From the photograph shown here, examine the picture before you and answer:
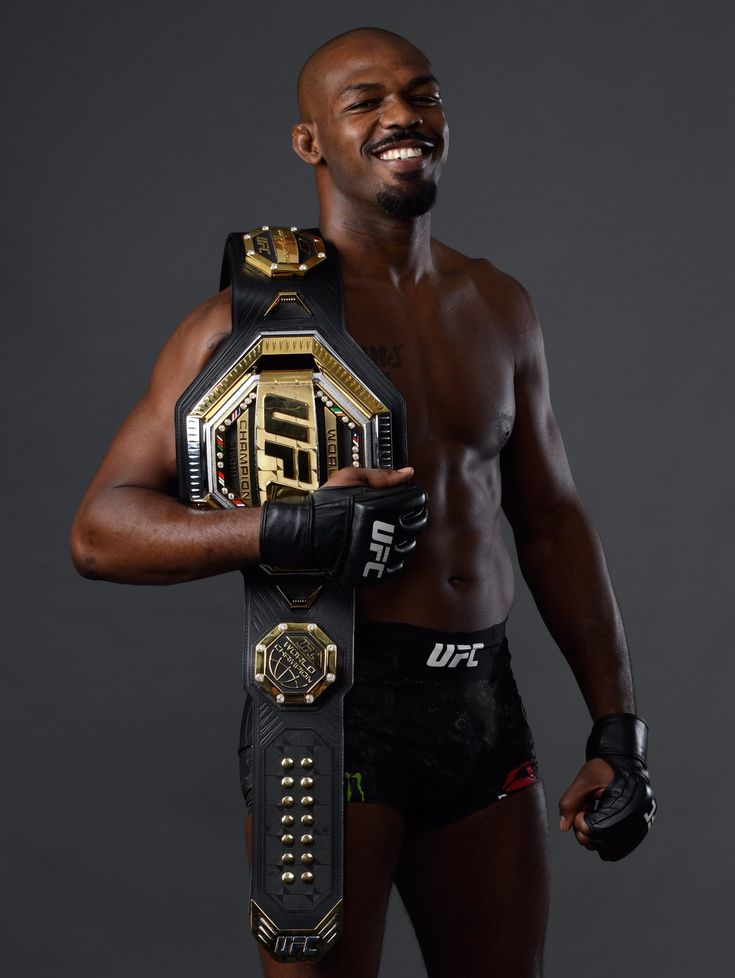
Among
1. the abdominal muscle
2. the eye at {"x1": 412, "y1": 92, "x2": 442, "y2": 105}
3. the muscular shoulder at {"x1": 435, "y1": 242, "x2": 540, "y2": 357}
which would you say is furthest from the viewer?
the muscular shoulder at {"x1": 435, "y1": 242, "x2": 540, "y2": 357}

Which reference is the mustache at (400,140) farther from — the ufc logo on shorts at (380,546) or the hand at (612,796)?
the hand at (612,796)

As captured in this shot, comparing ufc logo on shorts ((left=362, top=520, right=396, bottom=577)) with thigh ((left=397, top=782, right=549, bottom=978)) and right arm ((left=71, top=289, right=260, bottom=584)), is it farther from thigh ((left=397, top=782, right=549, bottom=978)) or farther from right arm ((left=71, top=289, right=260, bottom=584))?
thigh ((left=397, top=782, right=549, bottom=978))

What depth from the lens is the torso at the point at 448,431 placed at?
3201 mm

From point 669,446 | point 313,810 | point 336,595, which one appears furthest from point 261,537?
point 669,446

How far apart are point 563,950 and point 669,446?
167cm

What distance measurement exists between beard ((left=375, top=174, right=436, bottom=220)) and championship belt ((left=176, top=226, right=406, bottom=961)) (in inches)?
12.1

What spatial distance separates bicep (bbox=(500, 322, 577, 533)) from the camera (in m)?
3.45

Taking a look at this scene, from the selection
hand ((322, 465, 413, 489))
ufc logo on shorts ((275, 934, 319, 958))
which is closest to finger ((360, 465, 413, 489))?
hand ((322, 465, 413, 489))

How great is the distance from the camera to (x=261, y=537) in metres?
2.96

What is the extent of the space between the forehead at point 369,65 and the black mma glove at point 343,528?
884 mm

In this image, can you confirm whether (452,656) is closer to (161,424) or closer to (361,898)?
(361,898)

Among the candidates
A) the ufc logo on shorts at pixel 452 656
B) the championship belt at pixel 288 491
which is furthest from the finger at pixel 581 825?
the championship belt at pixel 288 491

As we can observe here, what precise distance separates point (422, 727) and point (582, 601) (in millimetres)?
538

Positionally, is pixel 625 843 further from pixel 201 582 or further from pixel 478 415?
pixel 201 582
